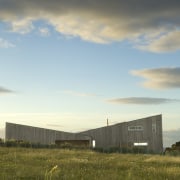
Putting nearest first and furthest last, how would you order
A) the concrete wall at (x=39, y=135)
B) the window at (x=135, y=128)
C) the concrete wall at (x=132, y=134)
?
the concrete wall at (x=132, y=134) < the window at (x=135, y=128) < the concrete wall at (x=39, y=135)

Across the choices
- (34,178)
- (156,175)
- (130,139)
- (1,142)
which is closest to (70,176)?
(34,178)

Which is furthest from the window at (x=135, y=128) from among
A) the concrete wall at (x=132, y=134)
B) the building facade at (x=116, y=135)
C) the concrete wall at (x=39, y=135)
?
the concrete wall at (x=39, y=135)

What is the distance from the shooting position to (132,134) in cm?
6156

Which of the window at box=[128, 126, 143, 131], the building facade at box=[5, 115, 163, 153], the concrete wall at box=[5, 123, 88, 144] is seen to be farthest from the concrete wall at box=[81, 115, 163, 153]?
the concrete wall at box=[5, 123, 88, 144]

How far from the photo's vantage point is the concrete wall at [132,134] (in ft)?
201

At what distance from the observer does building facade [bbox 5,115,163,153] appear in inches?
2418

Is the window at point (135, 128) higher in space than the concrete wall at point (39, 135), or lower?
higher

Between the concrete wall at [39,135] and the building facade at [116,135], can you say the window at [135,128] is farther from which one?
the concrete wall at [39,135]

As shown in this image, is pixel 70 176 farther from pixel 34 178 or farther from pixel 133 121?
pixel 133 121

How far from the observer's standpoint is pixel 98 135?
6256cm

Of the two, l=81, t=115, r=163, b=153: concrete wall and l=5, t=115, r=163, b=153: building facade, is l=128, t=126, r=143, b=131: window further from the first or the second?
l=81, t=115, r=163, b=153: concrete wall

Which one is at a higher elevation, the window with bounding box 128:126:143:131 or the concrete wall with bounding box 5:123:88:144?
the window with bounding box 128:126:143:131

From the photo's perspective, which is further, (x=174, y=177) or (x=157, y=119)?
(x=157, y=119)

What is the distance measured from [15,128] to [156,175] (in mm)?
48220
